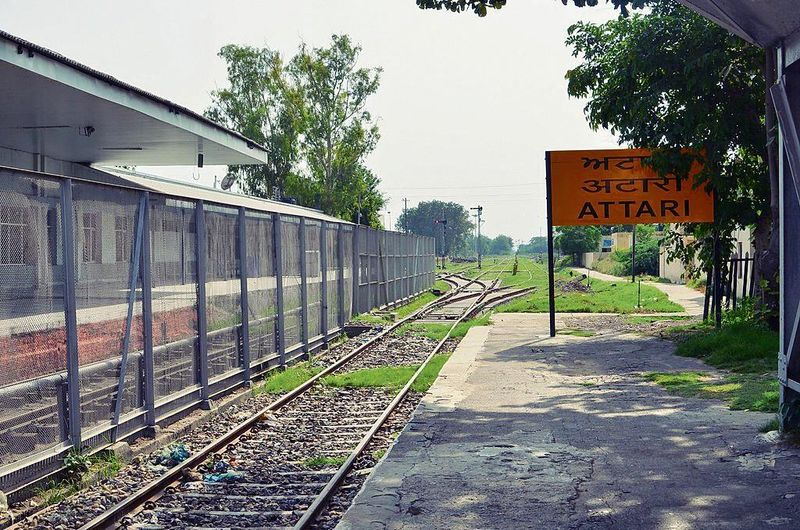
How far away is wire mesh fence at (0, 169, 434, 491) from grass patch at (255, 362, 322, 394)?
0.98 feet

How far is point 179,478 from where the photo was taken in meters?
8.43

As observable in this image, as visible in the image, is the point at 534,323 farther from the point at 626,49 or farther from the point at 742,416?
the point at 742,416

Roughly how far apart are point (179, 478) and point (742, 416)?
6.21 m

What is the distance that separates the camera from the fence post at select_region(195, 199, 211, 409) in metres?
11.8

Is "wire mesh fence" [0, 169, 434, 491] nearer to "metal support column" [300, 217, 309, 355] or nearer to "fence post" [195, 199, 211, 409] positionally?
"fence post" [195, 199, 211, 409]

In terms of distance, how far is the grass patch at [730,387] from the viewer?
11.2m

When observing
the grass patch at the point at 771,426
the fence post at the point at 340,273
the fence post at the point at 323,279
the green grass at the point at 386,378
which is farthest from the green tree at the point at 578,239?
the grass patch at the point at 771,426

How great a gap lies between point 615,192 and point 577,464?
13.3m

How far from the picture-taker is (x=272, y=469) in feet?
28.9

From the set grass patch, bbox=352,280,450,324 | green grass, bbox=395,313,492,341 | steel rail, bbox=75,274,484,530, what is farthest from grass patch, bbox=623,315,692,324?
steel rail, bbox=75,274,484,530

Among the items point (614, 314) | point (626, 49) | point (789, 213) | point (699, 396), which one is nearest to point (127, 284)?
point (789, 213)

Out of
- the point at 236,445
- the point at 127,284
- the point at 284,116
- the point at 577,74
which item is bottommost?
the point at 236,445

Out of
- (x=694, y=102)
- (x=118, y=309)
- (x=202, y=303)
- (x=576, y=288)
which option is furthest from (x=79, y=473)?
(x=576, y=288)

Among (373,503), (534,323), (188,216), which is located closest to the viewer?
(373,503)
